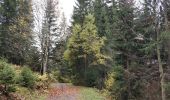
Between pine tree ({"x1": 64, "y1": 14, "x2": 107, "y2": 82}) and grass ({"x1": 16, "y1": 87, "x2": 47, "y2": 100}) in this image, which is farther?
pine tree ({"x1": 64, "y1": 14, "x2": 107, "y2": 82})

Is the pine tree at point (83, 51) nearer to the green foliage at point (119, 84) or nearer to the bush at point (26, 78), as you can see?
the green foliage at point (119, 84)

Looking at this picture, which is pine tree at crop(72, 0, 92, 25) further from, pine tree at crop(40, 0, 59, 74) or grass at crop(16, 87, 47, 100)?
grass at crop(16, 87, 47, 100)

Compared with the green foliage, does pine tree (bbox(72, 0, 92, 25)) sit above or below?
above

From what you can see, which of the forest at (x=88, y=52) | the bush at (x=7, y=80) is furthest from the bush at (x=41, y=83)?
the bush at (x=7, y=80)

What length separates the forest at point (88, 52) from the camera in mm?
26328

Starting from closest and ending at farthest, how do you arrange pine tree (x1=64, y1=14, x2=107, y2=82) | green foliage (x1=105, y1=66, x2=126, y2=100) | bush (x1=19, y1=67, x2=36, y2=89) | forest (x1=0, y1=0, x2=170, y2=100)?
forest (x1=0, y1=0, x2=170, y2=100)
bush (x1=19, y1=67, x2=36, y2=89)
green foliage (x1=105, y1=66, x2=126, y2=100)
pine tree (x1=64, y1=14, x2=107, y2=82)

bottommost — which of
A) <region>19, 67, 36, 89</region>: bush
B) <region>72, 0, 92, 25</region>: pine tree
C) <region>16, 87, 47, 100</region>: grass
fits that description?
<region>16, 87, 47, 100</region>: grass

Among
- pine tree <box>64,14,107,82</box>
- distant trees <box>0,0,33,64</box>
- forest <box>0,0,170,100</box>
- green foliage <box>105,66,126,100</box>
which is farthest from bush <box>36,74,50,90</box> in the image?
distant trees <box>0,0,33,64</box>

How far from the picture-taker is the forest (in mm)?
26328

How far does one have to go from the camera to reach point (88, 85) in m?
48.1

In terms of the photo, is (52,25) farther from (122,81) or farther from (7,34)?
(122,81)

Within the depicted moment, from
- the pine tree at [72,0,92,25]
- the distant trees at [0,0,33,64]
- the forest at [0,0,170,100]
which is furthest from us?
the pine tree at [72,0,92,25]

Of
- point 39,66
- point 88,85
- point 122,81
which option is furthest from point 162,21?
point 39,66

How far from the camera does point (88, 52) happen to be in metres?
47.9
